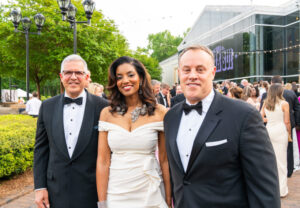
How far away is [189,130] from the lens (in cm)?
194

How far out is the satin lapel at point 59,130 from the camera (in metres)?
2.64

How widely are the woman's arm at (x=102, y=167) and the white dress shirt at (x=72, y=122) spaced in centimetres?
31

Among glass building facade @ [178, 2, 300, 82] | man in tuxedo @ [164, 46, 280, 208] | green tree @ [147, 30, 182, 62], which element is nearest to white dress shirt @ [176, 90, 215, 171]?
man in tuxedo @ [164, 46, 280, 208]

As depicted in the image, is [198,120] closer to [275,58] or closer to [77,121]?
[77,121]

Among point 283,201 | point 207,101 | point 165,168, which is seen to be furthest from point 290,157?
point 207,101

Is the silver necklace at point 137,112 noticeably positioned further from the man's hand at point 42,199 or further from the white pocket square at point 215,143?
the man's hand at point 42,199

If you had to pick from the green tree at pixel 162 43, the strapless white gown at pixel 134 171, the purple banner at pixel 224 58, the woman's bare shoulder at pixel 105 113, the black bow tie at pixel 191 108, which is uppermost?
the green tree at pixel 162 43

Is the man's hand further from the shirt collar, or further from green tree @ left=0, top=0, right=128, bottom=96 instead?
green tree @ left=0, top=0, right=128, bottom=96

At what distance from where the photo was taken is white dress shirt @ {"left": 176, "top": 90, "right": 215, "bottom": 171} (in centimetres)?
190

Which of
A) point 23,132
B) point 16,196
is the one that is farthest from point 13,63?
point 16,196

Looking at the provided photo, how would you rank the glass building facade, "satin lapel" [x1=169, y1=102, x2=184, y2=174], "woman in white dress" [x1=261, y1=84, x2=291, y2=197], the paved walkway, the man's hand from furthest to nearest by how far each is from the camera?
the glass building facade
"woman in white dress" [x1=261, y1=84, x2=291, y2=197]
the paved walkway
the man's hand
"satin lapel" [x1=169, y1=102, x2=184, y2=174]

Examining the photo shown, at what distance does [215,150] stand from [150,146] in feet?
3.00

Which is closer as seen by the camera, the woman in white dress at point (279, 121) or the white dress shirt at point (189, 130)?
the white dress shirt at point (189, 130)

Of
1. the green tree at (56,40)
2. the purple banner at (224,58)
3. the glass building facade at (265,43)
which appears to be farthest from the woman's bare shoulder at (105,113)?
the purple banner at (224,58)
